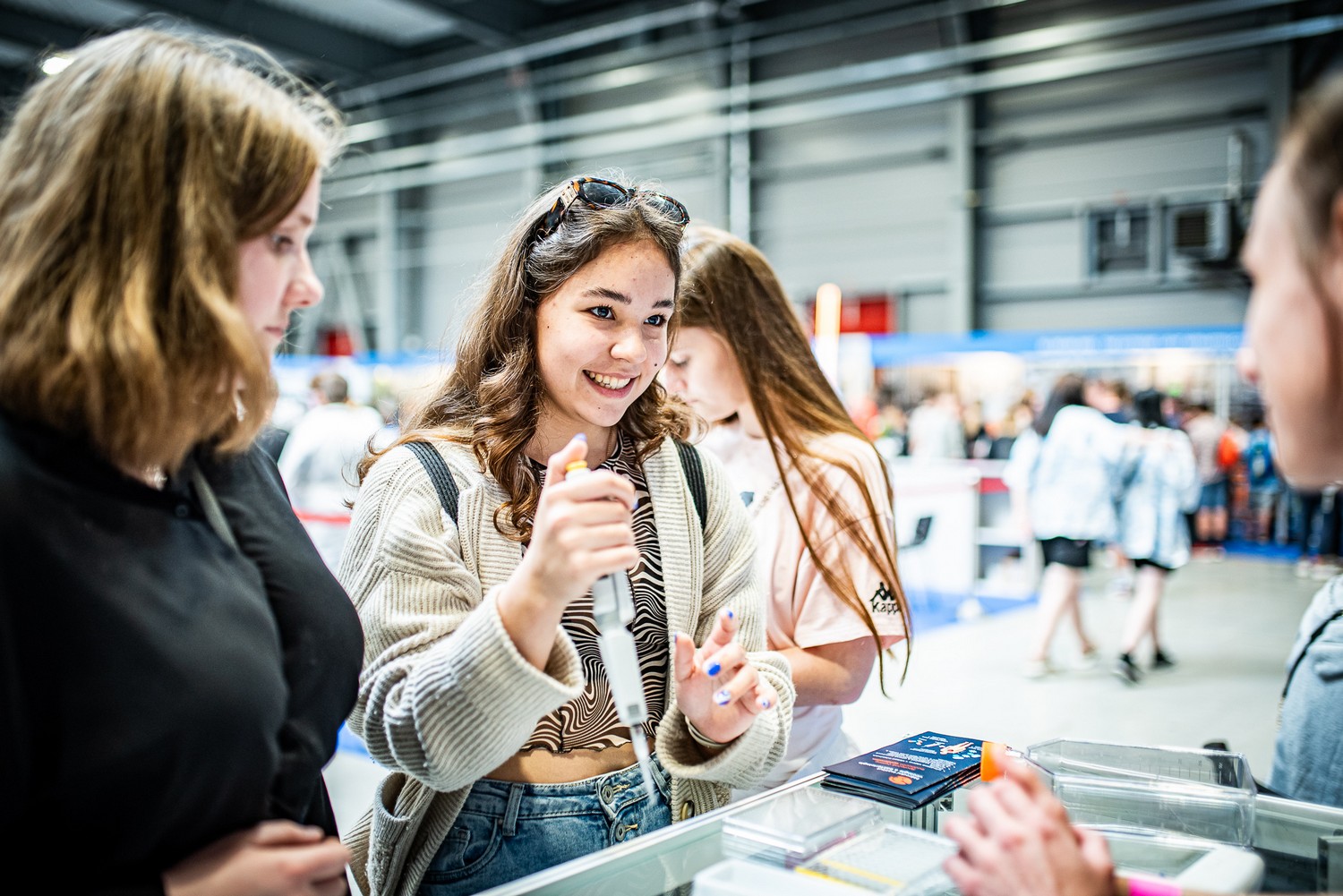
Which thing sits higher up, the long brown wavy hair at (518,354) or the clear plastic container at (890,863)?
the long brown wavy hair at (518,354)

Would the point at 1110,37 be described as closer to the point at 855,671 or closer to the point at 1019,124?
the point at 1019,124

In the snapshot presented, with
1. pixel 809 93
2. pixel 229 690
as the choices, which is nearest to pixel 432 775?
pixel 229 690

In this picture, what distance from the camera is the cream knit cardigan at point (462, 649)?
109 cm

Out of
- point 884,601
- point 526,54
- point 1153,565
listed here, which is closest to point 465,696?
point 884,601

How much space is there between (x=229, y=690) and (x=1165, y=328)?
11.5m

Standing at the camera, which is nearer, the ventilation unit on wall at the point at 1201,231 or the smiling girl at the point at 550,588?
the smiling girl at the point at 550,588

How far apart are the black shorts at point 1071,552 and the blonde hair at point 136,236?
563 cm

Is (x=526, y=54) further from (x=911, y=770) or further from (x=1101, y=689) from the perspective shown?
(x=911, y=770)

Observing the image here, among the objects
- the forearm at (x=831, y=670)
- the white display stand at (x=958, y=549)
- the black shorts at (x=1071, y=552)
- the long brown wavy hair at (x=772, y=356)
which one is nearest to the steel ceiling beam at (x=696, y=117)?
the white display stand at (x=958, y=549)

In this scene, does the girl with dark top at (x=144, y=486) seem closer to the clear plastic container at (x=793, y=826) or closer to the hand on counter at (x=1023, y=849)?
the clear plastic container at (x=793, y=826)

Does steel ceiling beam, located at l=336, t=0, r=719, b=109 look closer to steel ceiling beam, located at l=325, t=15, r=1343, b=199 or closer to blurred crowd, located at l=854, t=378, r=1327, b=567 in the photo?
steel ceiling beam, located at l=325, t=15, r=1343, b=199

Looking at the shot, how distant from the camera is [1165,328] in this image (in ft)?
35.4

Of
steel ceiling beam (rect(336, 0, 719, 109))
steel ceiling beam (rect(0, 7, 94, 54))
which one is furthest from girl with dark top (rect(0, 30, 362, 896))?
steel ceiling beam (rect(0, 7, 94, 54))

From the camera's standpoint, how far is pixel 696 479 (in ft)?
4.97
